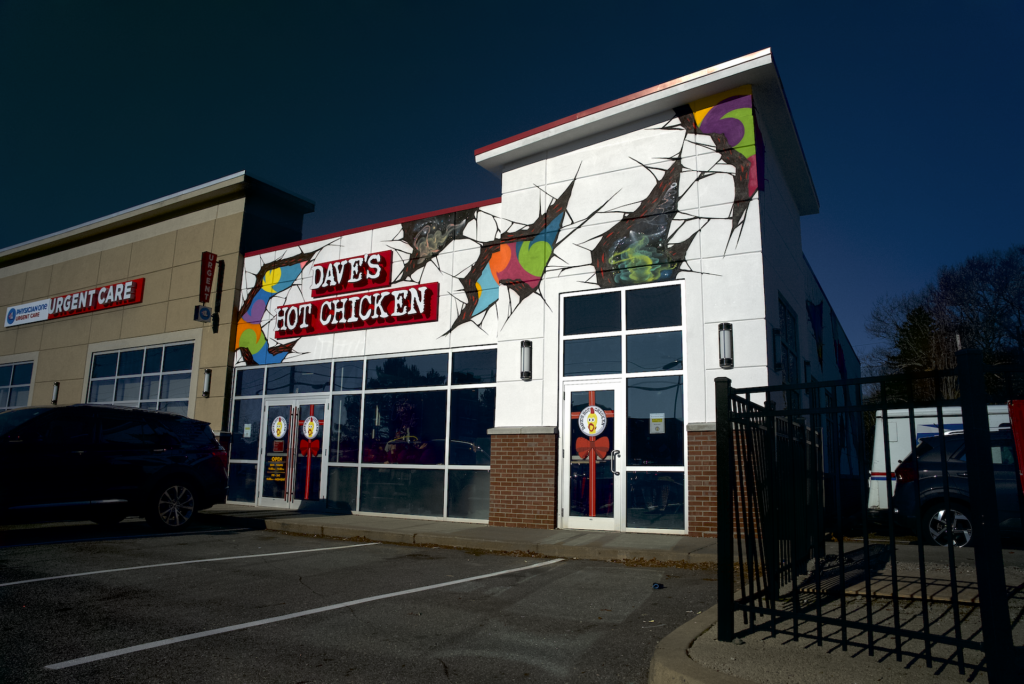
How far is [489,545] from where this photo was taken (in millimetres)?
9578

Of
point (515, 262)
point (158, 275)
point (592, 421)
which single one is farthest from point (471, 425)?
point (158, 275)

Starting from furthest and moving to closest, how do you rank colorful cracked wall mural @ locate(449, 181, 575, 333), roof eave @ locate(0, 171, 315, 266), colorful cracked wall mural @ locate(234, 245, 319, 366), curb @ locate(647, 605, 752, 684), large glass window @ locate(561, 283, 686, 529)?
roof eave @ locate(0, 171, 315, 266)
colorful cracked wall mural @ locate(234, 245, 319, 366)
colorful cracked wall mural @ locate(449, 181, 575, 333)
large glass window @ locate(561, 283, 686, 529)
curb @ locate(647, 605, 752, 684)

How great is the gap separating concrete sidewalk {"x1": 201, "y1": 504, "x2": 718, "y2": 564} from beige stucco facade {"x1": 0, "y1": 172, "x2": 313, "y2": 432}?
226 inches

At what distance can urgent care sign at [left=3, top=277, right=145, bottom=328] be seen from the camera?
744 inches

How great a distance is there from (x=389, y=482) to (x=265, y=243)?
812cm

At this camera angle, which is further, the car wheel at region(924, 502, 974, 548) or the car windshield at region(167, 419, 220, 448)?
the car windshield at region(167, 419, 220, 448)

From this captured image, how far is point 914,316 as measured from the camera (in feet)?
112

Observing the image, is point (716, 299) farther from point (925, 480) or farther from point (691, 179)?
point (925, 480)

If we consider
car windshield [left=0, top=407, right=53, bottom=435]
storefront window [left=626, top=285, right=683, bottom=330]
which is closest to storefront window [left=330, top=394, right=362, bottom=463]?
car windshield [left=0, top=407, right=53, bottom=435]

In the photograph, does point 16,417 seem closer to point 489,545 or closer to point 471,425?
point 489,545

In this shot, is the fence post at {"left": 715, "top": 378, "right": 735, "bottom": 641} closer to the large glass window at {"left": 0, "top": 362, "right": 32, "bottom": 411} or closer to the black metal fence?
the black metal fence

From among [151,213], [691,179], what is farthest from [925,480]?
[151,213]

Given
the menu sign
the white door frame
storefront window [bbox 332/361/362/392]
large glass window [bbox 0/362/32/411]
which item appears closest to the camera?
the menu sign

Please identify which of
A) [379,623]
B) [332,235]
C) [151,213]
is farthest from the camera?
[151,213]
